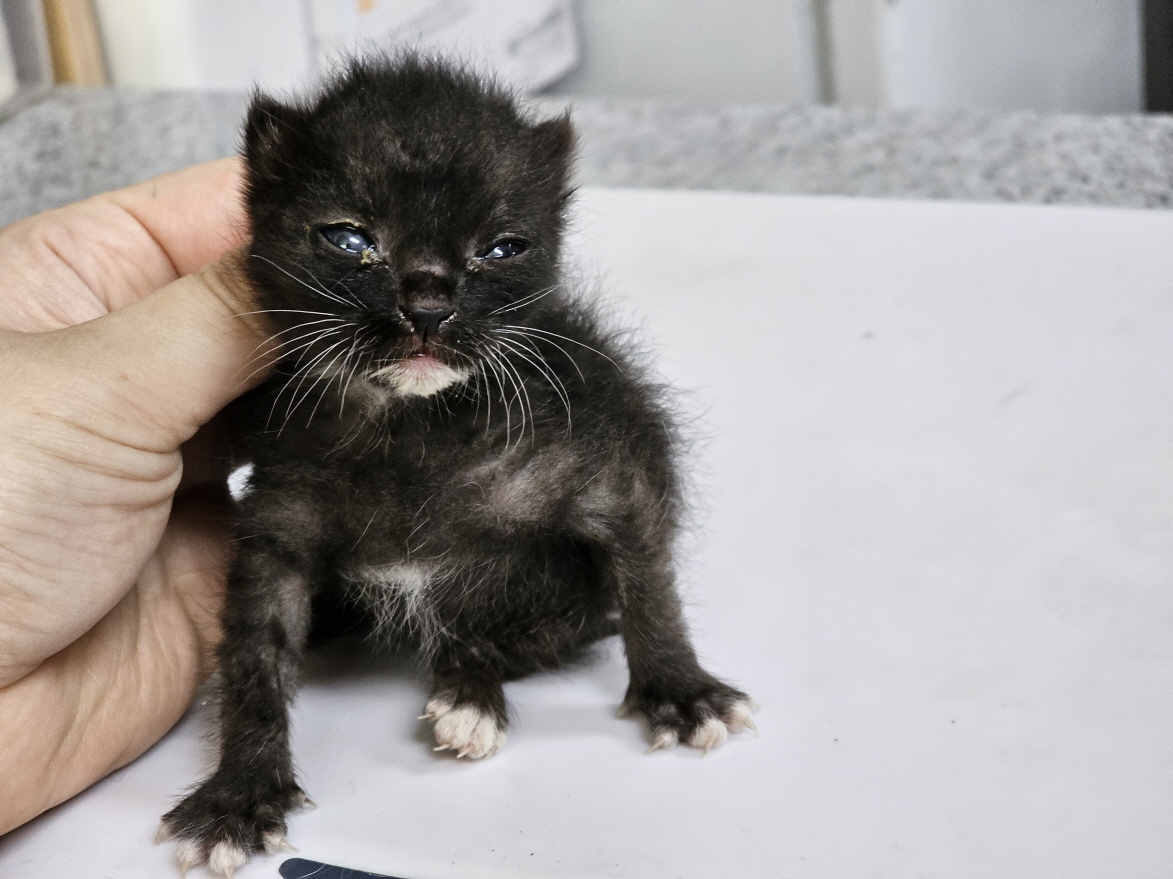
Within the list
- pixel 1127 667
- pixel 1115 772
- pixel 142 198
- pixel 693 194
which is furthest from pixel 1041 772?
pixel 693 194

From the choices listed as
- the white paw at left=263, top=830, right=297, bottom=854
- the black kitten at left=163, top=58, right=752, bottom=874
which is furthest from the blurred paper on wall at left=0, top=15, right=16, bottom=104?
the white paw at left=263, top=830, right=297, bottom=854

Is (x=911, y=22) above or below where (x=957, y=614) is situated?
above

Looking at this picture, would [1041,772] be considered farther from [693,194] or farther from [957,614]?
[693,194]

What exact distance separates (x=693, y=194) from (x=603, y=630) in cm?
152

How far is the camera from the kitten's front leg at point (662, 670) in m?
1.45

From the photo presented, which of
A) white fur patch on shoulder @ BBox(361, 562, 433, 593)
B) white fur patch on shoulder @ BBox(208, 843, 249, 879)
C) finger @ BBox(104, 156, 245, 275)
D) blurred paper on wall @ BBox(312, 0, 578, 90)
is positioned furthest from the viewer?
blurred paper on wall @ BBox(312, 0, 578, 90)

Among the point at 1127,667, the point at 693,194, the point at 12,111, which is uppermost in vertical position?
the point at 12,111

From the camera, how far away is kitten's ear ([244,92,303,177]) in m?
1.43

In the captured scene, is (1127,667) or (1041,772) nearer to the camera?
(1041,772)

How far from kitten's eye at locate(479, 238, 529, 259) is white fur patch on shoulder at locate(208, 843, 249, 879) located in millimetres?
649

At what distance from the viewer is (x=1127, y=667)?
1556 millimetres

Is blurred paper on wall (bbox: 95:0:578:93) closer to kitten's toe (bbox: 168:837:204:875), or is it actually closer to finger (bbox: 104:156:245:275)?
finger (bbox: 104:156:245:275)

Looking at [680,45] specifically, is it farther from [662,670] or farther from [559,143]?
[662,670]

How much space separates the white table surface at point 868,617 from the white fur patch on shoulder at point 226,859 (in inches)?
0.7
